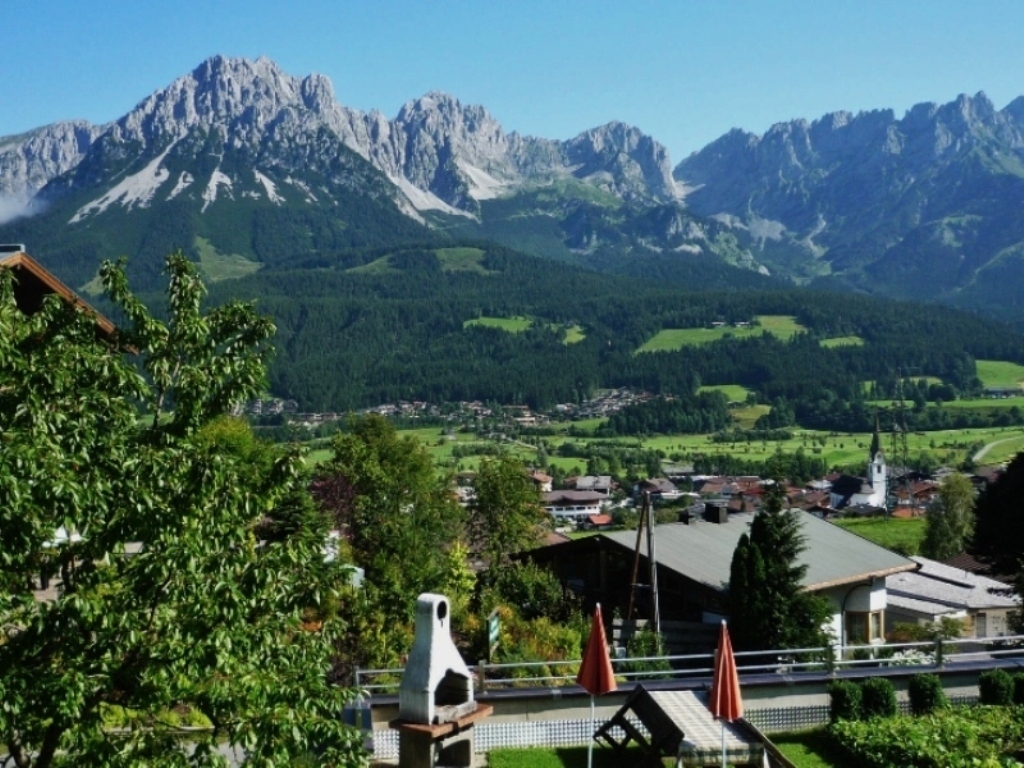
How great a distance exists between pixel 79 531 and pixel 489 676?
14.8 metres

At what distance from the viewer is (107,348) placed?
9859 millimetres

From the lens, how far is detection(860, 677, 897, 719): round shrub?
19.1 metres

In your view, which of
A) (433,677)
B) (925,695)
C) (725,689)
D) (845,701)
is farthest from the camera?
(925,695)

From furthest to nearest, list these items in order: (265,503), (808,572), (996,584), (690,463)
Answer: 1. (690,463)
2. (996,584)
3. (808,572)
4. (265,503)

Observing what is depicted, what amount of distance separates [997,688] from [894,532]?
211 feet

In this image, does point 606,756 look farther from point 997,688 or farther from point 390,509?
point 390,509

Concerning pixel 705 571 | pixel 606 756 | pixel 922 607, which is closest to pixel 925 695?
pixel 606 756

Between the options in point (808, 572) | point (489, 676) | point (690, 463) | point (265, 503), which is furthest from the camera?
point (690, 463)

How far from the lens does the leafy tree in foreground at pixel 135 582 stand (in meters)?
8.05

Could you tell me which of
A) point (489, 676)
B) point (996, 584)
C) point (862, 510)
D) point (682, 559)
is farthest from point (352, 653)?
point (862, 510)

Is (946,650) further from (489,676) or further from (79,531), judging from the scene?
(79,531)

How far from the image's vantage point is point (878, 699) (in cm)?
1916

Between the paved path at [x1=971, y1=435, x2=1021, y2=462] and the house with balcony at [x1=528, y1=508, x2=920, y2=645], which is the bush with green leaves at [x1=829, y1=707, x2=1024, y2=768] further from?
the paved path at [x1=971, y1=435, x2=1021, y2=462]

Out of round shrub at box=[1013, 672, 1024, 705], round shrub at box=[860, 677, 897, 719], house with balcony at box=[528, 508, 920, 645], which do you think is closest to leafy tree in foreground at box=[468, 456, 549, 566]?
house with balcony at box=[528, 508, 920, 645]
